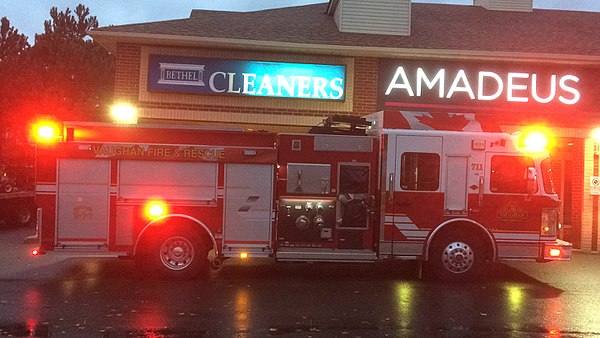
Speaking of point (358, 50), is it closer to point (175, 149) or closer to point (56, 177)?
point (175, 149)

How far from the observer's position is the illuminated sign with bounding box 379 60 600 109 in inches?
520

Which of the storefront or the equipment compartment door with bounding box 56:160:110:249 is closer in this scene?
the equipment compartment door with bounding box 56:160:110:249

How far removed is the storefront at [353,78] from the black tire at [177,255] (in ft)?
14.8

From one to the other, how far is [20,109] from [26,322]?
16.6 m

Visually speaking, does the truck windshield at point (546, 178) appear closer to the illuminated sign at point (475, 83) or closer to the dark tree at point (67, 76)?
the illuminated sign at point (475, 83)

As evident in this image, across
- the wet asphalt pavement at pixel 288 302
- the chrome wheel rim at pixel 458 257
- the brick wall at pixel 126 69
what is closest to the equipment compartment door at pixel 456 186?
the chrome wheel rim at pixel 458 257

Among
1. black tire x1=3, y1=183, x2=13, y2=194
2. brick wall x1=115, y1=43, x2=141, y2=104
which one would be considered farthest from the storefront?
black tire x1=3, y1=183, x2=13, y2=194

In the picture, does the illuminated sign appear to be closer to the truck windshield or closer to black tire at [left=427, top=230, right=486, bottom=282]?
the truck windshield

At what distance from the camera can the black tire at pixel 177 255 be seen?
29.2ft

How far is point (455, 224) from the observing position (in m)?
9.27

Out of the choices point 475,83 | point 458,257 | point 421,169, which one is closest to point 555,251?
point 458,257

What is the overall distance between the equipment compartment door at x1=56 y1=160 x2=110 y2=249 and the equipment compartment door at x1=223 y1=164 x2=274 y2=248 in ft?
6.20

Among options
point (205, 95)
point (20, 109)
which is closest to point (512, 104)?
point (205, 95)

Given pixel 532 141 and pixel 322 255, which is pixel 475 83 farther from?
pixel 322 255
